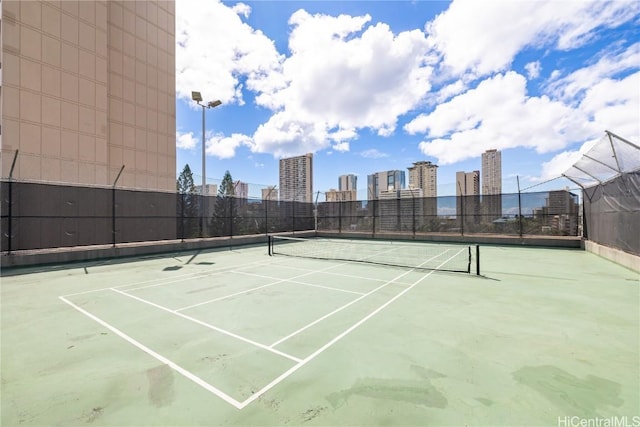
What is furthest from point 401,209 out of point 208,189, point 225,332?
point 225,332

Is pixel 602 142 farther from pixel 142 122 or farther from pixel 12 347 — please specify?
pixel 142 122

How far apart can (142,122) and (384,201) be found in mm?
18681

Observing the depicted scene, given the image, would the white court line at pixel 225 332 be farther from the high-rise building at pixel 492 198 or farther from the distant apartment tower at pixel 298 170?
the distant apartment tower at pixel 298 170

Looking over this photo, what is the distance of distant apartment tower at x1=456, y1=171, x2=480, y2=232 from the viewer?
16375 mm

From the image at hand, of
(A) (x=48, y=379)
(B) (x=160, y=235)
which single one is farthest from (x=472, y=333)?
(B) (x=160, y=235)

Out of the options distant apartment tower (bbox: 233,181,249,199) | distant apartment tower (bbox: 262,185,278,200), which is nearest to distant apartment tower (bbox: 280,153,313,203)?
distant apartment tower (bbox: 262,185,278,200)

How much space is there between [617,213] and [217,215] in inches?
674

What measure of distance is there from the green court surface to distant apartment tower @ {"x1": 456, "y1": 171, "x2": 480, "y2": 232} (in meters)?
9.88

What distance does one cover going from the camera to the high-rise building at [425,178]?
17981 millimetres

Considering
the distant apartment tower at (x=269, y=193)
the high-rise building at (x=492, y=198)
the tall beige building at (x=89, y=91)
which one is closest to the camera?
Result: the tall beige building at (x=89, y=91)

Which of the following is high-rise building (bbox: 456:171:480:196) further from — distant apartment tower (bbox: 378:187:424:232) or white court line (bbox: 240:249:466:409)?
white court line (bbox: 240:249:466:409)

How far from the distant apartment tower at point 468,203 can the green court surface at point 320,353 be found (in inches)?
389

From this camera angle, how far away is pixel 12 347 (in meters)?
3.67

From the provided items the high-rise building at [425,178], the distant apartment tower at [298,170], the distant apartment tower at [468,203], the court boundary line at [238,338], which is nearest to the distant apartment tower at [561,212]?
the distant apartment tower at [468,203]
